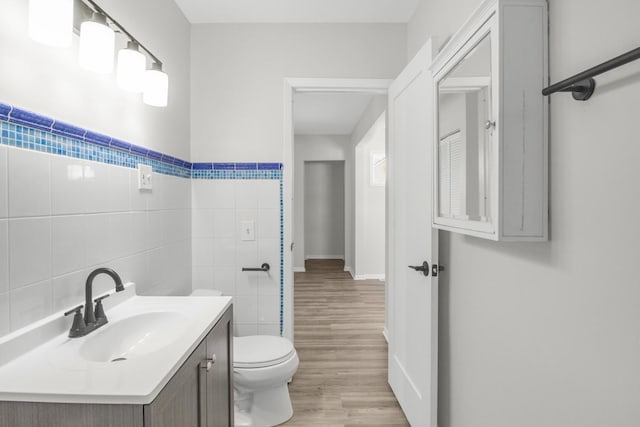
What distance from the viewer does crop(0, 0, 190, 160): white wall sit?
39.9 inches

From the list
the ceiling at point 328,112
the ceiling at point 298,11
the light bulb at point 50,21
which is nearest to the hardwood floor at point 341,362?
the light bulb at point 50,21

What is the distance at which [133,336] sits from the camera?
1.33 m

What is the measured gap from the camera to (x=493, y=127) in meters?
1.05

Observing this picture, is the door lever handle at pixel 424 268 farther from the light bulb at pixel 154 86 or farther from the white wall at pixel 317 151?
the white wall at pixel 317 151

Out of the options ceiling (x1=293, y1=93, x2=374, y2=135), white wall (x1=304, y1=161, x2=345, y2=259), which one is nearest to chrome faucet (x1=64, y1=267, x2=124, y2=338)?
ceiling (x1=293, y1=93, x2=374, y2=135)

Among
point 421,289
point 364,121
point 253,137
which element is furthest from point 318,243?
point 421,289

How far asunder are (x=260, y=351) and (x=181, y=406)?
101cm

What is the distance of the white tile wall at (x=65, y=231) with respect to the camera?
3.23 feet

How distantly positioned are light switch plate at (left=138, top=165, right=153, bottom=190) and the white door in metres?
1.37

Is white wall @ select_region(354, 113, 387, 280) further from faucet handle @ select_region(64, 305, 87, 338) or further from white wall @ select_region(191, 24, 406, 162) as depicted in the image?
faucet handle @ select_region(64, 305, 87, 338)

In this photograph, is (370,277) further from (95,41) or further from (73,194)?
(95,41)

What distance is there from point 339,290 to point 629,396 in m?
4.24

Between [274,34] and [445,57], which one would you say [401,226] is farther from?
[274,34]

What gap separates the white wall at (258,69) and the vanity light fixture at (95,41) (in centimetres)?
78
